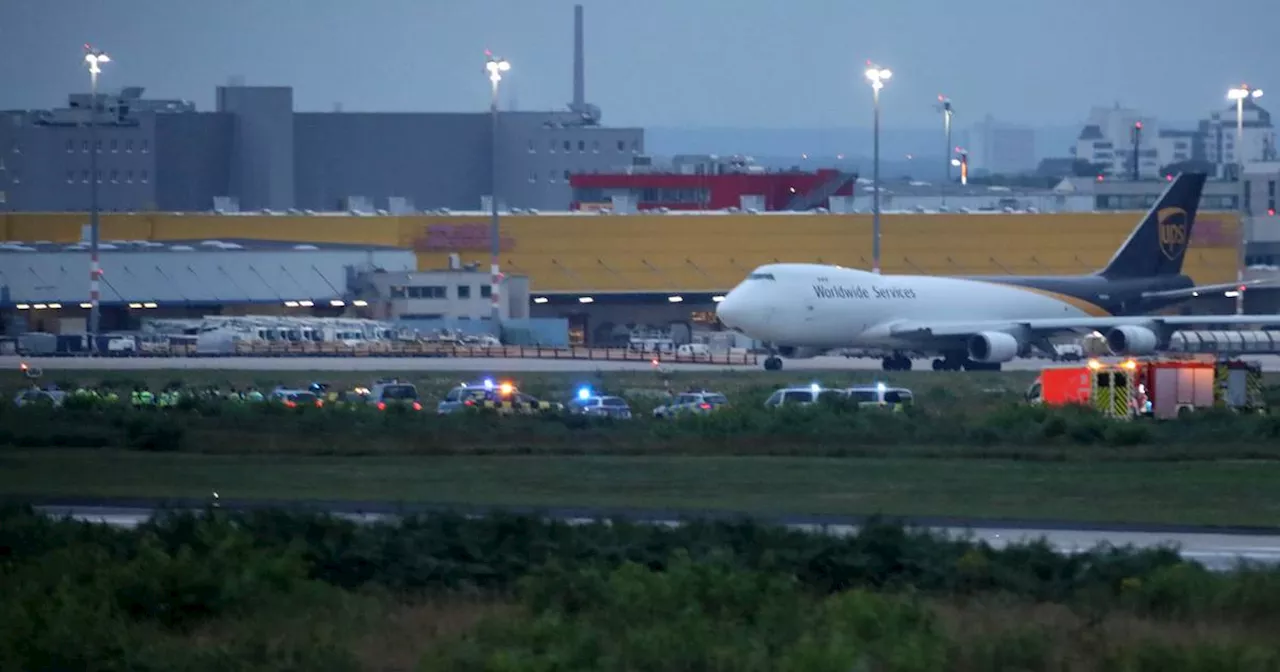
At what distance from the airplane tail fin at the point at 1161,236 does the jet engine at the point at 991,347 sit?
12552mm

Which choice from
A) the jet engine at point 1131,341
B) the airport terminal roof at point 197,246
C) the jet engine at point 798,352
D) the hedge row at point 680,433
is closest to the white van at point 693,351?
the jet engine at point 798,352

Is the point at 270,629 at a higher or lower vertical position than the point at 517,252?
lower

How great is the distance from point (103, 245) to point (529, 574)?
78.2 metres

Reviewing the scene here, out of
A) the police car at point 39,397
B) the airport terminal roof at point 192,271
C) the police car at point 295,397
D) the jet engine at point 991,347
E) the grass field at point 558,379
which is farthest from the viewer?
the airport terminal roof at point 192,271

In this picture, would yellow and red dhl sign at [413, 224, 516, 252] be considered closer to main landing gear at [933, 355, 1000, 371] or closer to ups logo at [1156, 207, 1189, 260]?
ups logo at [1156, 207, 1189, 260]

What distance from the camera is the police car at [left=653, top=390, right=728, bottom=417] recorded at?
41.7 meters

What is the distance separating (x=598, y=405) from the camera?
43.6 meters

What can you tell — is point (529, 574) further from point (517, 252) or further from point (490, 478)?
point (517, 252)

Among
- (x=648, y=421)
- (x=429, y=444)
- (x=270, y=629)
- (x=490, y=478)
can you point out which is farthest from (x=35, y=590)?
(x=648, y=421)

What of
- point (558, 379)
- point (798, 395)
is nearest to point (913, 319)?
point (558, 379)

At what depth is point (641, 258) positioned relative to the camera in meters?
96.9

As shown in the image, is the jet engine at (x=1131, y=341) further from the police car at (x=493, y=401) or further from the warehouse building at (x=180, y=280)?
the warehouse building at (x=180, y=280)

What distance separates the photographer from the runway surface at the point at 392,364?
6081cm

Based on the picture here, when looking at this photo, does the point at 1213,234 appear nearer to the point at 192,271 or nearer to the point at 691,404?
the point at 192,271
